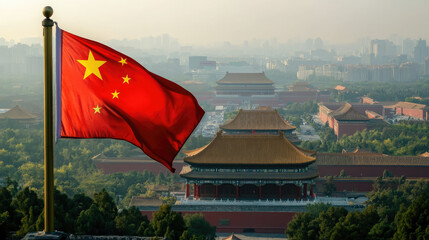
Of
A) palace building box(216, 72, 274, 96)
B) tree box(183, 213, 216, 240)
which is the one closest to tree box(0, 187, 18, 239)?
tree box(183, 213, 216, 240)

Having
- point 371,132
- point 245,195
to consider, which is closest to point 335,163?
point 245,195

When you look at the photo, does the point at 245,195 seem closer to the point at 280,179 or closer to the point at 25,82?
the point at 280,179

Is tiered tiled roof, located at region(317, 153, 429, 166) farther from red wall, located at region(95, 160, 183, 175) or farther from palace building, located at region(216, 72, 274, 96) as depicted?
palace building, located at region(216, 72, 274, 96)

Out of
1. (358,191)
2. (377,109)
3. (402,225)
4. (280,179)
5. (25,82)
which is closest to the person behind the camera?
(402,225)

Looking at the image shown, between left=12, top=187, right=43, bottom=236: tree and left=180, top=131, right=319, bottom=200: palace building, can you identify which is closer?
left=12, top=187, right=43, bottom=236: tree

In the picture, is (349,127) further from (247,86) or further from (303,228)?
(247,86)

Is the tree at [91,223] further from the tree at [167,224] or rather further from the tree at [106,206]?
the tree at [167,224]
